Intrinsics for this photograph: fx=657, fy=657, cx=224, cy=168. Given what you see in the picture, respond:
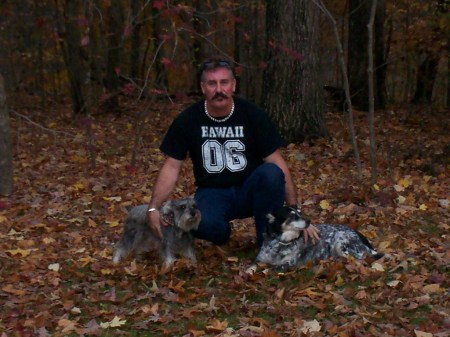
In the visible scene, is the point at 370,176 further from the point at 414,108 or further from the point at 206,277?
the point at 414,108

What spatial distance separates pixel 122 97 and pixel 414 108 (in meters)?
8.82

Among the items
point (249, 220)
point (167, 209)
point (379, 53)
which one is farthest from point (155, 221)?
point (379, 53)

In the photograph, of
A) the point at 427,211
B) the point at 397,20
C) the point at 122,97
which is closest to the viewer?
the point at 427,211

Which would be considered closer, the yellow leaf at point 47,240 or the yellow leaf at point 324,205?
the yellow leaf at point 47,240

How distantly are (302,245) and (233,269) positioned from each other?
672mm

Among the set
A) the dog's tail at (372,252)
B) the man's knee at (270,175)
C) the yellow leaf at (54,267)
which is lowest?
the yellow leaf at (54,267)

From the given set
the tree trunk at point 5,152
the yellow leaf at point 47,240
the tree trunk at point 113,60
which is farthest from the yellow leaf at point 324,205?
the tree trunk at point 113,60

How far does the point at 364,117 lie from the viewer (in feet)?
49.4

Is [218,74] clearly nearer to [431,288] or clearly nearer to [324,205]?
[431,288]

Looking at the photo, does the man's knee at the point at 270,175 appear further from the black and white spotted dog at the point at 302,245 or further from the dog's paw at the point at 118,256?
the dog's paw at the point at 118,256

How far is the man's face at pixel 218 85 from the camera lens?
5793 millimetres

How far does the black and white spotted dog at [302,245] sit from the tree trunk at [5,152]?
4.74 m

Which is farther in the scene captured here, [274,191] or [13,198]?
[13,198]

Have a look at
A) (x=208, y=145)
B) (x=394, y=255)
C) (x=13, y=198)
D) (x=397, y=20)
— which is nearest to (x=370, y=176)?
(x=394, y=255)
